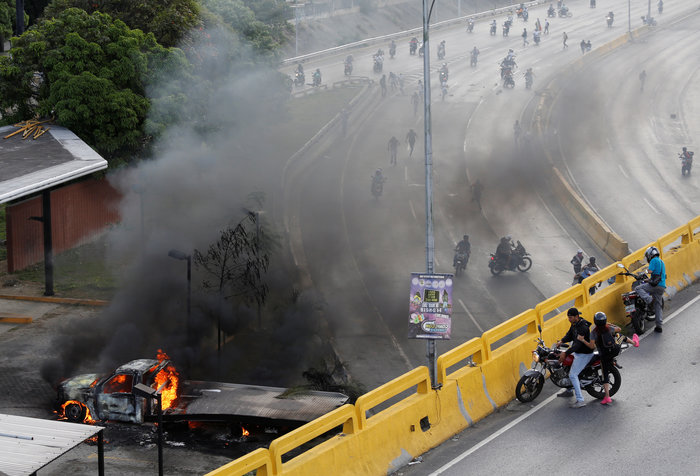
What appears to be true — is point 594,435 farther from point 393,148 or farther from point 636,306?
point 393,148

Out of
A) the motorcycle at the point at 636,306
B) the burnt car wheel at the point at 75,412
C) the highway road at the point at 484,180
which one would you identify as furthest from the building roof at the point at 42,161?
the motorcycle at the point at 636,306

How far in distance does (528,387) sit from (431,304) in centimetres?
164

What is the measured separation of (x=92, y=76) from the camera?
87.5ft

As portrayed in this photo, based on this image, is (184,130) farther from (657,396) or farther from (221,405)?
(657,396)

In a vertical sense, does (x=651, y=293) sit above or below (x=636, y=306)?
above

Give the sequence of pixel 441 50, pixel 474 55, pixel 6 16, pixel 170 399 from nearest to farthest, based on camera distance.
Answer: pixel 170 399
pixel 6 16
pixel 474 55
pixel 441 50

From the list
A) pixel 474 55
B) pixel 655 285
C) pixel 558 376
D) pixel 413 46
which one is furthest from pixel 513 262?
pixel 413 46

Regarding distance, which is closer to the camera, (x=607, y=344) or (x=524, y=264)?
(x=607, y=344)

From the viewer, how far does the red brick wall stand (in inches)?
1026

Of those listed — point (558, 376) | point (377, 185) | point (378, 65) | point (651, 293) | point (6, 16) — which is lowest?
point (558, 376)

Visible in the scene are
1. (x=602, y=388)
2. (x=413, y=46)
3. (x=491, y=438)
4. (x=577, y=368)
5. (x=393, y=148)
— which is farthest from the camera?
(x=413, y=46)

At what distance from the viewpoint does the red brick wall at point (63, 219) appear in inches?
1026

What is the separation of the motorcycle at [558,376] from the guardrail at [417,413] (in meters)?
0.33

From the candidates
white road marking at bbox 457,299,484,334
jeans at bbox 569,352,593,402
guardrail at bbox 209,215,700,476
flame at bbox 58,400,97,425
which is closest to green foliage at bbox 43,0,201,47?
white road marking at bbox 457,299,484,334
